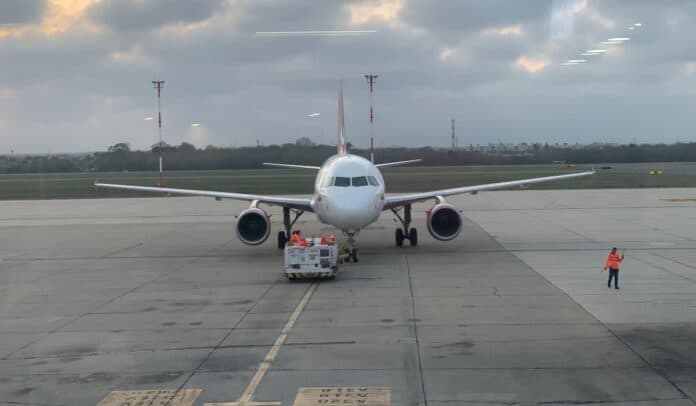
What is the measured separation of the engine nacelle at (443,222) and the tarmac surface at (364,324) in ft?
2.48

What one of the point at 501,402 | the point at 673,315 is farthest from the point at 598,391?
the point at 673,315

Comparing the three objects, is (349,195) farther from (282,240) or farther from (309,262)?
(282,240)

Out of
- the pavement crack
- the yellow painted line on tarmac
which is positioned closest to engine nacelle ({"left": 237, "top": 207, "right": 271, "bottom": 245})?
the pavement crack

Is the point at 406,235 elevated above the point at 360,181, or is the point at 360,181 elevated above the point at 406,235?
the point at 360,181

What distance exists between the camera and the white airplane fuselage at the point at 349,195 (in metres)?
24.6

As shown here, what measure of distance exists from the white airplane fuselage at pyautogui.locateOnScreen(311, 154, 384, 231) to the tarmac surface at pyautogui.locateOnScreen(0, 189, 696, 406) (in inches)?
60.2

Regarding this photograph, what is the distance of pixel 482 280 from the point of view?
826 inches

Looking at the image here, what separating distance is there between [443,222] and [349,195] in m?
4.61

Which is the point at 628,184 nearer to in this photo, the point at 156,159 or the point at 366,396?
the point at 156,159

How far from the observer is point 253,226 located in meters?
27.5

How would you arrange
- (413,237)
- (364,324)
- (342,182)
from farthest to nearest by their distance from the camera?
(413,237) < (342,182) < (364,324)

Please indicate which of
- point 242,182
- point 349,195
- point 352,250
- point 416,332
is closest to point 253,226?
point 352,250

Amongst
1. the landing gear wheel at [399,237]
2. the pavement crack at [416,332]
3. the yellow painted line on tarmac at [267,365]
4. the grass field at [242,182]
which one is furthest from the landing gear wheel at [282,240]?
the grass field at [242,182]

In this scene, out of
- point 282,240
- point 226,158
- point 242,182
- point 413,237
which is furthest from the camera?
point 242,182
